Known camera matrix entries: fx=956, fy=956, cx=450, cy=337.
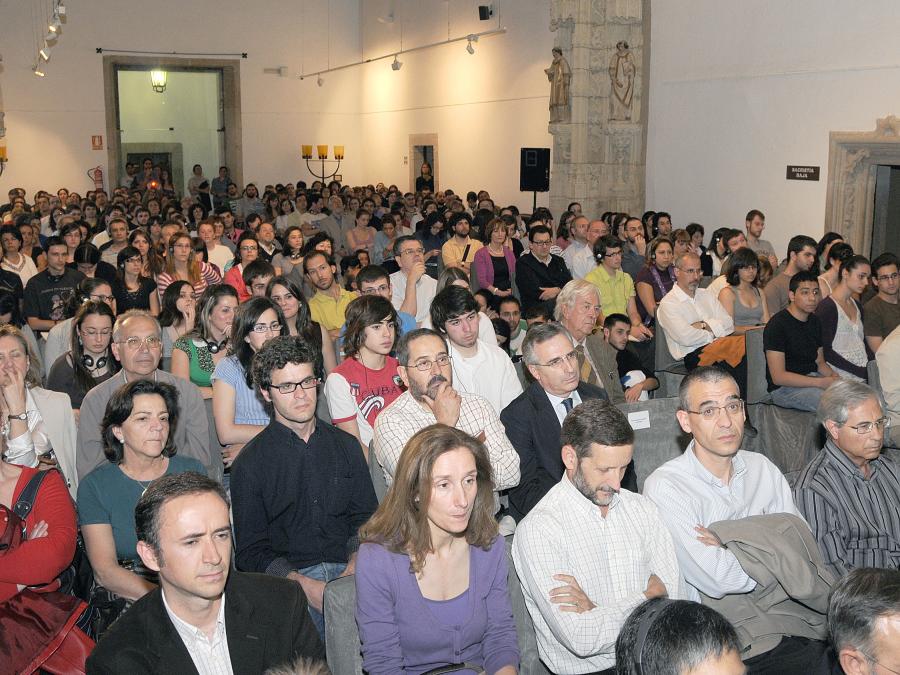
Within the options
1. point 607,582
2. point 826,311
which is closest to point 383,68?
point 826,311

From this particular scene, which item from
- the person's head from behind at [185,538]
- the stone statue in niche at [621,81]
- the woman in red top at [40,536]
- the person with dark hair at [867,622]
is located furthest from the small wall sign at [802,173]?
the person's head from behind at [185,538]

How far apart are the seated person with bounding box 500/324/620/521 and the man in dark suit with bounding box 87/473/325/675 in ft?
4.77

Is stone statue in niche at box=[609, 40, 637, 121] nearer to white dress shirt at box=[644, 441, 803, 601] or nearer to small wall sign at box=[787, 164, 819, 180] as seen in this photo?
small wall sign at box=[787, 164, 819, 180]

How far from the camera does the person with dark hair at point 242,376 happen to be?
4.55 m

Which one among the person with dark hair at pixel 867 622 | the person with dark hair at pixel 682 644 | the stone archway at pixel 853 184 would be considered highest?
the stone archway at pixel 853 184

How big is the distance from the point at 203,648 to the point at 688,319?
4.86 metres

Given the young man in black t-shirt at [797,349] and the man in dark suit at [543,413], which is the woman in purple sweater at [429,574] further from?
the young man in black t-shirt at [797,349]

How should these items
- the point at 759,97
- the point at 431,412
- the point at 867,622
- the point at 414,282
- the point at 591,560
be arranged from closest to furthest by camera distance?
the point at 867,622 < the point at 591,560 < the point at 431,412 < the point at 414,282 < the point at 759,97

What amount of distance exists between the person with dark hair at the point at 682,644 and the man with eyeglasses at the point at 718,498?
3.34ft

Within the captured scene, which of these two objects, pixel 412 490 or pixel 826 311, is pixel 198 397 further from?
pixel 826 311

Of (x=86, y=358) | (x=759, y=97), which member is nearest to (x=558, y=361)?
(x=86, y=358)

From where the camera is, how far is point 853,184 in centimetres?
1055

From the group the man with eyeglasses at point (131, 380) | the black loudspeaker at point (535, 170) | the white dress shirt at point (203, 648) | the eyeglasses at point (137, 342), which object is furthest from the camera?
the black loudspeaker at point (535, 170)

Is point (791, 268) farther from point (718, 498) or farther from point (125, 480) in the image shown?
point (125, 480)
